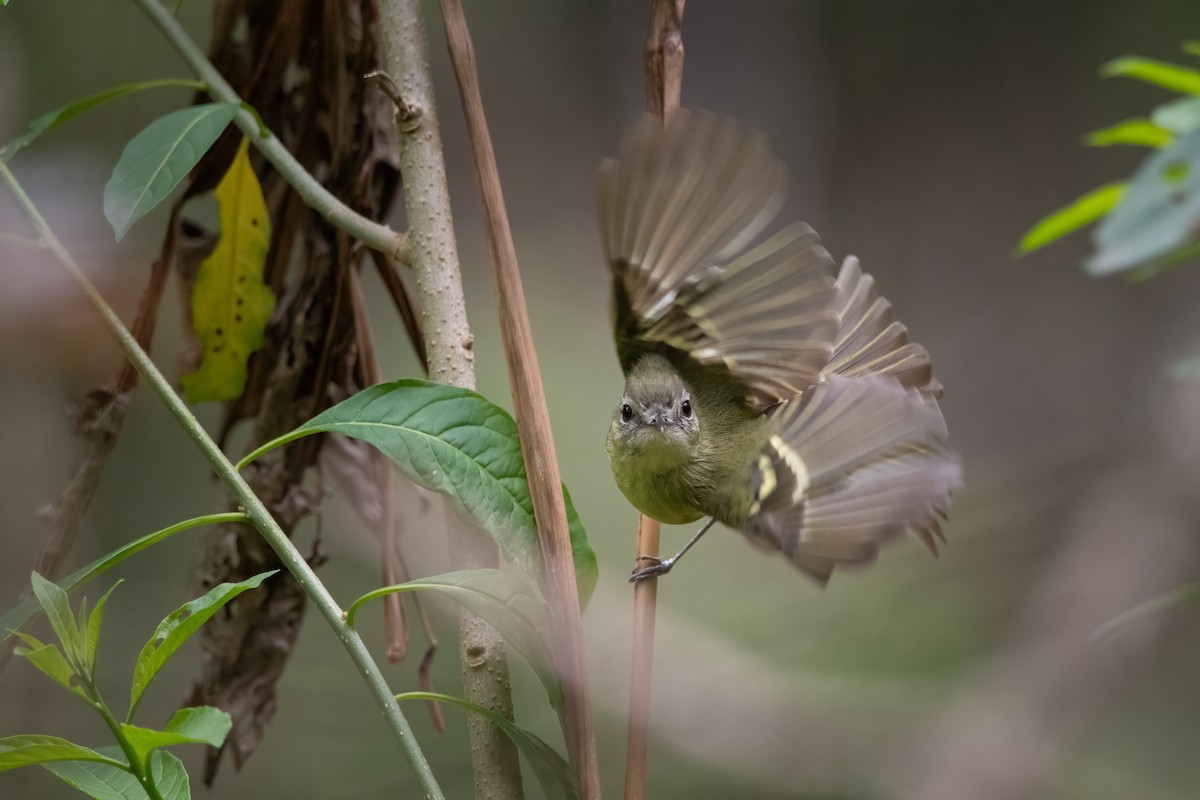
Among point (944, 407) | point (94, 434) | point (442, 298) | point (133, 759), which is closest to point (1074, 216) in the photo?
point (442, 298)

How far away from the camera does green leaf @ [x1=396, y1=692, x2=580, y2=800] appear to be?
25.0 inches

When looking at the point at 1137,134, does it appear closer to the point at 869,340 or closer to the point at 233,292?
the point at 869,340

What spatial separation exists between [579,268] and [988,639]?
55.5 inches

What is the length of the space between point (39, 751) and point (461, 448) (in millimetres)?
286

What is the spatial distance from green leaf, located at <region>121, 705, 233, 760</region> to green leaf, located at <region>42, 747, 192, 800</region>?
0.06 meters

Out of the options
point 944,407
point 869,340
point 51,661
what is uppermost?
point 869,340

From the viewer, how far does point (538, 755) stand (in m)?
0.64

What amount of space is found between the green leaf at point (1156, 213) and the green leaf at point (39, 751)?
0.53 meters

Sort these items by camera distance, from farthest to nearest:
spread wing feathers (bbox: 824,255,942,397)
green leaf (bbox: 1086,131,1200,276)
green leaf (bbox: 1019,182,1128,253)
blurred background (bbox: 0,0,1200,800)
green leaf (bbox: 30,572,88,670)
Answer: blurred background (bbox: 0,0,1200,800), spread wing feathers (bbox: 824,255,942,397), green leaf (bbox: 30,572,88,670), green leaf (bbox: 1019,182,1128,253), green leaf (bbox: 1086,131,1200,276)

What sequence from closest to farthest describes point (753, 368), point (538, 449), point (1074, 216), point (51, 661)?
point (1074, 216)
point (51, 661)
point (538, 449)
point (753, 368)

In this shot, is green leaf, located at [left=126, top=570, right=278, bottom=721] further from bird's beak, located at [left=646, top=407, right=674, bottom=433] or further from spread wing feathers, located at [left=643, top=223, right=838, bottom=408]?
bird's beak, located at [left=646, top=407, right=674, bottom=433]

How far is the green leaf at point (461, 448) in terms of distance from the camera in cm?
66

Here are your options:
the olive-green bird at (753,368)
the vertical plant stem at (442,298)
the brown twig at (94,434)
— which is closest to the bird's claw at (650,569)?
the olive-green bird at (753,368)

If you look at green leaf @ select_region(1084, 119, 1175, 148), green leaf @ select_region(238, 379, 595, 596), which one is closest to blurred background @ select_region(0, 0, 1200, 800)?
green leaf @ select_region(238, 379, 595, 596)
